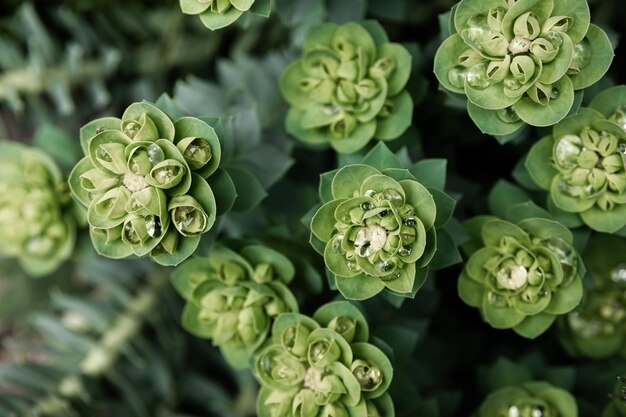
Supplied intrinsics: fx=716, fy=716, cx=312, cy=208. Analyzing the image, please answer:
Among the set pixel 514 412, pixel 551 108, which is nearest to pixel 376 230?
pixel 551 108

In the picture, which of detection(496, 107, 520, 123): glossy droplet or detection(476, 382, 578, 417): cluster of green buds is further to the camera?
detection(476, 382, 578, 417): cluster of green buds

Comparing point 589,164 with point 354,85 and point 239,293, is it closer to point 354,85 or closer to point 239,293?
point 354,85

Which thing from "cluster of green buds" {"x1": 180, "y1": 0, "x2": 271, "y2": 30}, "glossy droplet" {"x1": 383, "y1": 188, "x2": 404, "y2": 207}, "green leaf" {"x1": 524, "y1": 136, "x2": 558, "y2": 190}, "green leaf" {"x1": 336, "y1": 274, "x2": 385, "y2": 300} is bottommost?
"green leaf" {"x1": 336, "y1": 274, "x2": 385, "y2": 300}

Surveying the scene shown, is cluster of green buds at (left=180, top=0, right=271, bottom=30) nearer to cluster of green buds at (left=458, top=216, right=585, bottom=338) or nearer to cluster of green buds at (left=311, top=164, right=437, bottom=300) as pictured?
cluster of green buds at (left=311, top=164, right=437, bottom=300)

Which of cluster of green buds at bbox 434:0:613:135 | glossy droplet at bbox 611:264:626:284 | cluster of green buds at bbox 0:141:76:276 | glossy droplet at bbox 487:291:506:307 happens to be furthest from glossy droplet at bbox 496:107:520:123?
cluster of green buds at bbox 0:141:76:276

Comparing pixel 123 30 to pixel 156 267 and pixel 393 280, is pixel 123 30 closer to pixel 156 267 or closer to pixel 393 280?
pixel 156 267

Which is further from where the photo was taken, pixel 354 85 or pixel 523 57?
pixel 354 85
